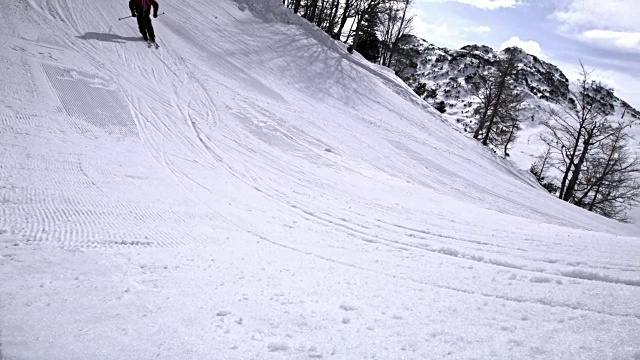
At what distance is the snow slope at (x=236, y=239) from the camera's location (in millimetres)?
2152

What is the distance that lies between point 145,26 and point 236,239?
34.4 feet

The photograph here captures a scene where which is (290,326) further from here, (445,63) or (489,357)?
A: (445,63)

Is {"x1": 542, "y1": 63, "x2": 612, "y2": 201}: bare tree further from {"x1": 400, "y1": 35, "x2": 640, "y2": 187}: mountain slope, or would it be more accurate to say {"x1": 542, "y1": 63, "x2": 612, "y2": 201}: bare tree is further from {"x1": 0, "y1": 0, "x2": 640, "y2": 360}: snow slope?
{"x1": 400, "y1": 35, "x2": 640, "y2": 187}: mountain slope

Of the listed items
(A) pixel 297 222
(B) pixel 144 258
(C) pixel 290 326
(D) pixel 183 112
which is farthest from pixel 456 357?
(D) pixel 183 112

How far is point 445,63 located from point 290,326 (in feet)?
285

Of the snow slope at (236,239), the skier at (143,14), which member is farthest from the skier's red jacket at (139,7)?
the snow slope at (236,239)

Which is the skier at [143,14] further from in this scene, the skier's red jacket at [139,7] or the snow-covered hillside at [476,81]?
the snow-covered hillside at [476,81]

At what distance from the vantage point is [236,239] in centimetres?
388

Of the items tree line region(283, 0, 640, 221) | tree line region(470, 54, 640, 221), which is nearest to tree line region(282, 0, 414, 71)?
tree line region(283, 0, 640, 221)

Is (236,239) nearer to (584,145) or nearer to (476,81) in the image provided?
(584,145)

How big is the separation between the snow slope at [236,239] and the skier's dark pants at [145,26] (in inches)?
27.4

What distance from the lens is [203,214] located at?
14.4 ft

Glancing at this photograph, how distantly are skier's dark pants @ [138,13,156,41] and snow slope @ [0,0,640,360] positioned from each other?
70 centimetres

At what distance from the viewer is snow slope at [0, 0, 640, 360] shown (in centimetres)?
215
